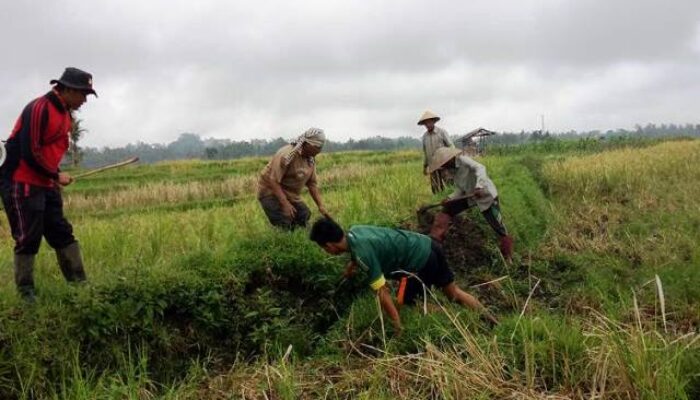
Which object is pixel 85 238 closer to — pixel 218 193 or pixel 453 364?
pixel 453 364

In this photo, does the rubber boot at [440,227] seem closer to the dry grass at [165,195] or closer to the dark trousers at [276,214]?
the dark trousers at [276,214]

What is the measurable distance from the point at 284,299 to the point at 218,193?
11.6 m

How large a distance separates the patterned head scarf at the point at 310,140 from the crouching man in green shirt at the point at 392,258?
4.53ft

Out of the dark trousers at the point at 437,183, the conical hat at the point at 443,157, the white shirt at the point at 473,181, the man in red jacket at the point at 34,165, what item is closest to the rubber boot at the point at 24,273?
the man in red jacket at the point at 34,165

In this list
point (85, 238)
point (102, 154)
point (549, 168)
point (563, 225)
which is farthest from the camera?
point (102, 154)

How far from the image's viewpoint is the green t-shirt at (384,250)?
3699mm

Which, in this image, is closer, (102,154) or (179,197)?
(179,197)

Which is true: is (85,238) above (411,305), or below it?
above

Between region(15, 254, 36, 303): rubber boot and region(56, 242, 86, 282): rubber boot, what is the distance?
0.32 meters

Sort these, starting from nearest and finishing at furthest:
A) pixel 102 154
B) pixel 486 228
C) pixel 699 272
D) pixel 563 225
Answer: pixel 699 272, pixel 486 228, pixel 563 225, pixel 102 154

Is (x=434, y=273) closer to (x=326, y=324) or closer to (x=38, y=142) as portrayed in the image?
(x=326, y=324)

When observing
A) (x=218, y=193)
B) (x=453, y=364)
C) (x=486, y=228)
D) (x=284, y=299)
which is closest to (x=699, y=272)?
(x=486, y=228)

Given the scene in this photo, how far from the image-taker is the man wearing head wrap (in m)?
5.11

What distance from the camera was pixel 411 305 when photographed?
14.5ft
